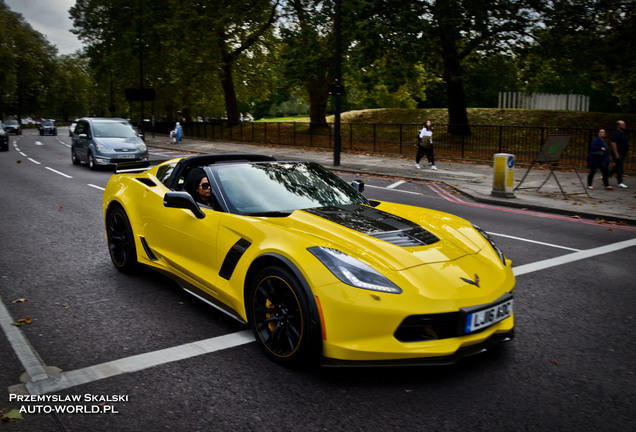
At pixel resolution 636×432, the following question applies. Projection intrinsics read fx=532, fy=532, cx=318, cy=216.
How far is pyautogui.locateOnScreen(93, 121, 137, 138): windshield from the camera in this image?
19.5 m

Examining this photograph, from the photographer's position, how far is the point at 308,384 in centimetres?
349

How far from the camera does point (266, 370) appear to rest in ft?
12.1

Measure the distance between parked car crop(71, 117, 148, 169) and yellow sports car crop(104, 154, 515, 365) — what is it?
47.1 feet

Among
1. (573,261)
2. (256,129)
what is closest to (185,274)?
(573,261)

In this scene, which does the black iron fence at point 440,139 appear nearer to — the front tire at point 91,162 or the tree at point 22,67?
the front tire at point 91,162

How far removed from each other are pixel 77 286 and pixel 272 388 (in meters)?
3.16

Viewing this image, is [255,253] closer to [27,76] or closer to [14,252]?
[14,252]

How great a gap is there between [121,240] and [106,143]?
46.6 feet

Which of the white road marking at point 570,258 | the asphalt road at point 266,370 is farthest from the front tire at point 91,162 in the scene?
the white road marking at point 570,258

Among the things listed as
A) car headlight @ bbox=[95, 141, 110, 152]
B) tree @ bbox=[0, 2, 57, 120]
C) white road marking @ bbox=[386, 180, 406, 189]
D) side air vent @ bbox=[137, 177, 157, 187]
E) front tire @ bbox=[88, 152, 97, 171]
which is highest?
tree @ bbox=[0, 2, 57, 120]

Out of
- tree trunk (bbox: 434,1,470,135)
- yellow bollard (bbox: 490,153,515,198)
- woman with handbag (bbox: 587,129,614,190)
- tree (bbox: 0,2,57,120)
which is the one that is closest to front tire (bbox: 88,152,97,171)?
yellow bollard (bbox: 490,153,515,198)

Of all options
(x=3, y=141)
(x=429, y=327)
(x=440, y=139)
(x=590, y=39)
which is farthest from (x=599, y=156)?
(x=3, y=141)

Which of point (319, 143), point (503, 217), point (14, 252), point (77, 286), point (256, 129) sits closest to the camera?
point (77, 286)

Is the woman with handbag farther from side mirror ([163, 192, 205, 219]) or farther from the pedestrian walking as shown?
the pedestrian walking
